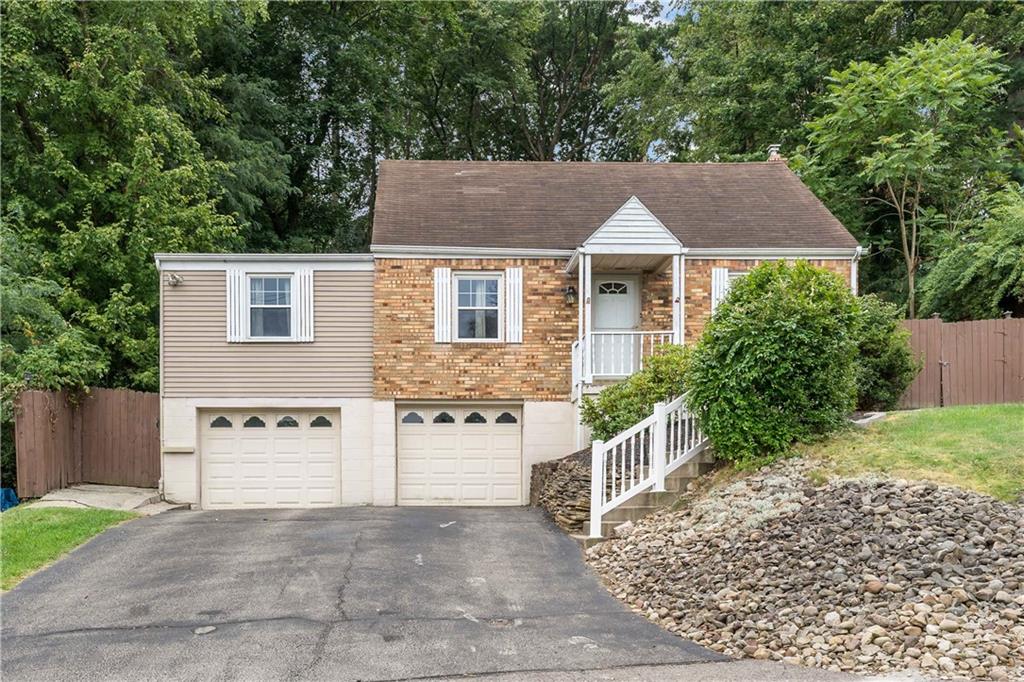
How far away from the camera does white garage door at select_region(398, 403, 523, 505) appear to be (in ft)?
49.3

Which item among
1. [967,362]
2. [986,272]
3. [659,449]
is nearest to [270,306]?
[659,449]

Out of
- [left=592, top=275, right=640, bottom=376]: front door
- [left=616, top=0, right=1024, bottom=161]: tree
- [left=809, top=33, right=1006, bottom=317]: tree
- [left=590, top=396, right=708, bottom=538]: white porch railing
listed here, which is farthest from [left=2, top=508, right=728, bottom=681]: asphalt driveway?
[left=616, top=0, right=1024, bottom=161]: tree

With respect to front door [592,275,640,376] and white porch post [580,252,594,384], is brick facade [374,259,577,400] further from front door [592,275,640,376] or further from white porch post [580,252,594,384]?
front door [592,275,640,376]

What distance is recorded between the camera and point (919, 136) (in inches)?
750


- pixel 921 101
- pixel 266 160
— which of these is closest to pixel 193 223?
pixel 266 160

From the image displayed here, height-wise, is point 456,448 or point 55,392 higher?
point 55,392

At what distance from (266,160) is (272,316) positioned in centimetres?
940

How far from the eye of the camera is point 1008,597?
6.05 m

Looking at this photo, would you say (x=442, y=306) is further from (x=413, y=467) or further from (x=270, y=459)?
(x=270, y=459)

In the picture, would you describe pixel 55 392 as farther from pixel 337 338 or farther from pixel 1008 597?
pixel 1008 597

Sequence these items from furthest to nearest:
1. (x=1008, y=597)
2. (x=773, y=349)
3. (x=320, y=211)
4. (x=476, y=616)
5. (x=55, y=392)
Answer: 1. (x=320, y=211)
2. (x=55, y=392)
3. (x=773, y=349)
4. (x=476, y=616)
5. (x=1008, y=597)

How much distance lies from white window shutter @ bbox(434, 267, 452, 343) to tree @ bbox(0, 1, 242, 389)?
22.2 feet

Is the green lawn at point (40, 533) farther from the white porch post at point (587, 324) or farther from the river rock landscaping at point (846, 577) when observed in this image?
the white porch post at point (587, 324)

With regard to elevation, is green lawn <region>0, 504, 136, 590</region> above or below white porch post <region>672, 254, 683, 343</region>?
below
